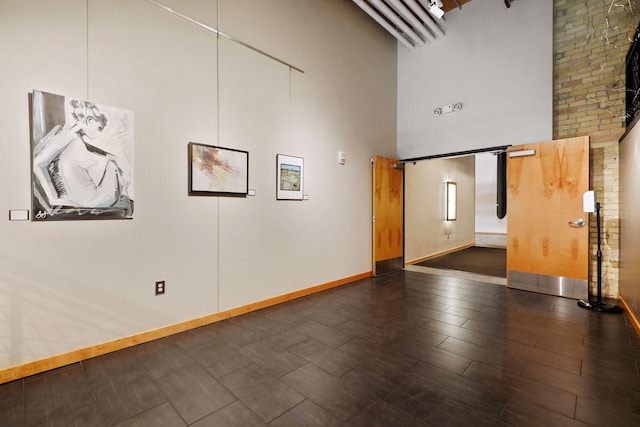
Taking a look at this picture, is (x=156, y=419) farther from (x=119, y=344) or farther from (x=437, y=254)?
(x=437, y=254)

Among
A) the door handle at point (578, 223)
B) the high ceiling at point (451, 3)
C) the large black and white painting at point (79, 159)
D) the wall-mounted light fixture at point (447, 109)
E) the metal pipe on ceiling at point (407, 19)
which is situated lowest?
the door handle at point (578, 223)

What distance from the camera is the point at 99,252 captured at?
2.54 metres

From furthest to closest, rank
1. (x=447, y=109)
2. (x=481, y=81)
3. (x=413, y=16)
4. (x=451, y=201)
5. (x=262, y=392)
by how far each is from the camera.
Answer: (x=451, y=201)
(x=447, y=109)
(x=481, y=81)
(x=413, y=16)
(x=262, y=392)

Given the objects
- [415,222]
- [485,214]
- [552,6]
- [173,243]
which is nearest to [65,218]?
[173,243]

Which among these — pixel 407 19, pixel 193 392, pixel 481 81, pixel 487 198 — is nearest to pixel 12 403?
pixel 193 392

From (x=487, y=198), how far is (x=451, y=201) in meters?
5.51

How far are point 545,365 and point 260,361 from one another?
228 cm

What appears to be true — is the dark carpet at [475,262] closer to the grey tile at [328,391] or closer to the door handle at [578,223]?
the door handle at [578,223]

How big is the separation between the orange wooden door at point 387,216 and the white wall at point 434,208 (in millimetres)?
529

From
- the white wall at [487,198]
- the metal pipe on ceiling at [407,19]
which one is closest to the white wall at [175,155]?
the metal pipe on ceiling at [407,19]

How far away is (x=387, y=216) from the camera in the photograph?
5.71 meters

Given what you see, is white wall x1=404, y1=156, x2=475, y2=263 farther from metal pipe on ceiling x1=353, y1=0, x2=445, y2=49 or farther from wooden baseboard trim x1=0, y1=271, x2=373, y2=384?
wooden baseboard trim x1=0, y1=271, x2=373, y2=384

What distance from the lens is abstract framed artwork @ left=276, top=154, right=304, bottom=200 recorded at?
391cm

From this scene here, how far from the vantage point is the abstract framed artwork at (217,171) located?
3098 millimetres
